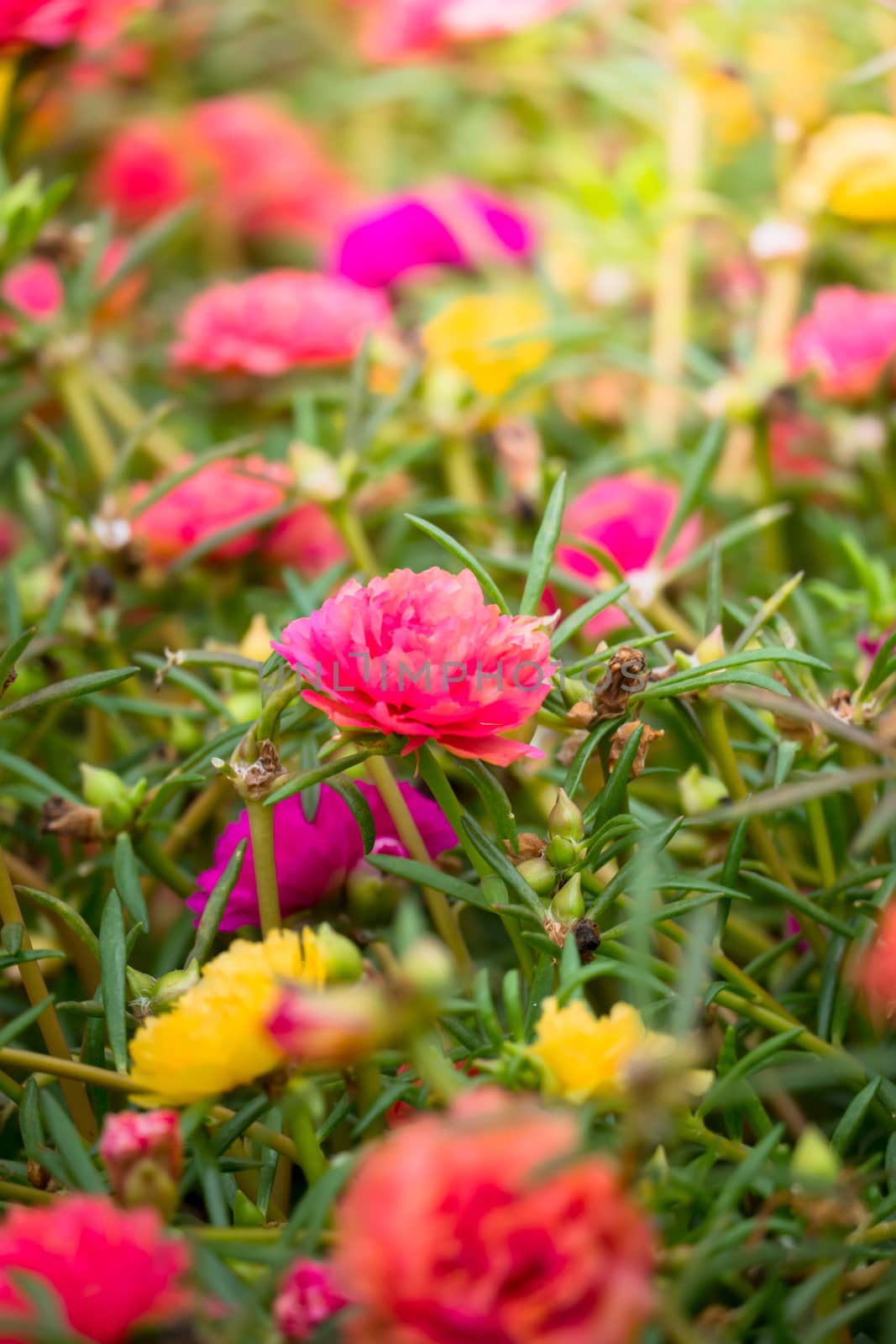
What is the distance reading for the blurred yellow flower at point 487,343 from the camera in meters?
0.80

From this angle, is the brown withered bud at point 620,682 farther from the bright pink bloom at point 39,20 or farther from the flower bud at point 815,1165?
the bright pink bloom at point 39,20

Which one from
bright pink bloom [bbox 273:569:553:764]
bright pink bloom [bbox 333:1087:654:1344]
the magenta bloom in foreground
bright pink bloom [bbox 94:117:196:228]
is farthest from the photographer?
bright pink bloom [bbox 94:117:196:228]

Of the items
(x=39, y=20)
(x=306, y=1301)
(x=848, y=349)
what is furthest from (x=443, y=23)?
(x=306, y=1301)

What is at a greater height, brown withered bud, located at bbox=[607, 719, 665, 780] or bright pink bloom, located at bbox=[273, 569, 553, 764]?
bright pink bloom, located at bbox=[273, 569, 553, 764]

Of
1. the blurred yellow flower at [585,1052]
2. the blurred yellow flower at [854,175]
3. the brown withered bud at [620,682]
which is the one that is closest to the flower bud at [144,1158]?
the blurred yellow flower at [585,1052]

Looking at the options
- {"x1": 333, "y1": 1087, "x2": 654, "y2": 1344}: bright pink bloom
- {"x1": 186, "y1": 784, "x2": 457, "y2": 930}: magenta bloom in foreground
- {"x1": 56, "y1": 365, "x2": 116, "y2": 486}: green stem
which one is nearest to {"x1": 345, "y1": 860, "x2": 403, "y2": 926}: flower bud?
{"x1": 186, "y1": 784, "x2": 457, "y2": 930}: magenta bloom in foreground

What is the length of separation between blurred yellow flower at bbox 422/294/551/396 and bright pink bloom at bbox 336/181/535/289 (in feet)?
0.49

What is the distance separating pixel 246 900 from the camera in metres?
0.48

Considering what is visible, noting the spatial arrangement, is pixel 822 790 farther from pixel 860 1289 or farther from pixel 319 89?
pixel 319 89

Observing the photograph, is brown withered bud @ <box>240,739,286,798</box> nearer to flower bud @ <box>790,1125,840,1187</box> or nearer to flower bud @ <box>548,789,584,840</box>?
flower bud @ <box>548,789,584,840</box>

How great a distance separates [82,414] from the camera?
31.0 inches

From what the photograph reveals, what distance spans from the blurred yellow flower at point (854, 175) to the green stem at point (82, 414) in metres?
0.53

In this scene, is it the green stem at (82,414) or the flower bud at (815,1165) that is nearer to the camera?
the flower bud at (815,1165)

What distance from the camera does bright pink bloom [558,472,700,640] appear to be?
0.69m
